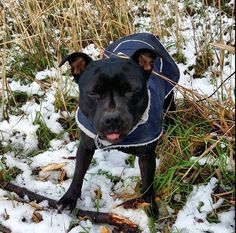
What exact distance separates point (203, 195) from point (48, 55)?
6.96 ft

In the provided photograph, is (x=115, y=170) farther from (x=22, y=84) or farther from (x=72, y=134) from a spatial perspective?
(x=22, y=84)

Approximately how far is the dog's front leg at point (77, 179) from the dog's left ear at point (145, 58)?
0.59m

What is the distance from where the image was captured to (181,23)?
4402mm

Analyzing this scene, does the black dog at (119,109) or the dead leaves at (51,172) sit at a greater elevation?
the black dog at (119,109)

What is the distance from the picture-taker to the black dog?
7.66 ft

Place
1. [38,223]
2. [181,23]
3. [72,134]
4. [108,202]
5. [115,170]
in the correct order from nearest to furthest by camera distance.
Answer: [38,223] → [108,202] → [115,170] → [72,134] → [181,23]

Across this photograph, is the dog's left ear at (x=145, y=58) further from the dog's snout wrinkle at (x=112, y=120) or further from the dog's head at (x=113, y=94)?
the dog's snout wrinkle at (x=112, y=120)

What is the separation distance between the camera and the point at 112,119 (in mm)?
2258

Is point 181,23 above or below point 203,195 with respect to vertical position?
above

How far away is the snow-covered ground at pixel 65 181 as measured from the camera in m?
2.58

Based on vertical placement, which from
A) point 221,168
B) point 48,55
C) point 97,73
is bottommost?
point 221,168

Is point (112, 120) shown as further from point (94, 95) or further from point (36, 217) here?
point (36, 217)

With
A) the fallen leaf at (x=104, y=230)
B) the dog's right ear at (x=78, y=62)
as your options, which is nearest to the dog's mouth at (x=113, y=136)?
the dog's right ear at (x=78, y=62)

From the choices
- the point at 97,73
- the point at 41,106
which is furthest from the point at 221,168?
the point at 41,106
